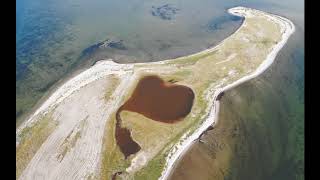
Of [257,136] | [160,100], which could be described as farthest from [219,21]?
[257,136]

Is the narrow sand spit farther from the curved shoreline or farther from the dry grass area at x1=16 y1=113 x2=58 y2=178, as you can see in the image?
the dry grass area at x1=16 y1=113 x2=58 y2=178

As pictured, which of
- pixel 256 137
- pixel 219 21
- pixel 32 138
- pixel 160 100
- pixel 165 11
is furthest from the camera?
pixel 165 11

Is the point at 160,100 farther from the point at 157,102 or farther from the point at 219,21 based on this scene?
the point at 219,21

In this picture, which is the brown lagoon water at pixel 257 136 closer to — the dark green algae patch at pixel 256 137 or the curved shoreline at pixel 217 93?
the dark green algae patch at pixel 256 137

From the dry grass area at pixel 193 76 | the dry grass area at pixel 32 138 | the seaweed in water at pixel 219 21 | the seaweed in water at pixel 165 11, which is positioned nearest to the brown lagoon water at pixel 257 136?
the dry grass area at pixel 193 76
